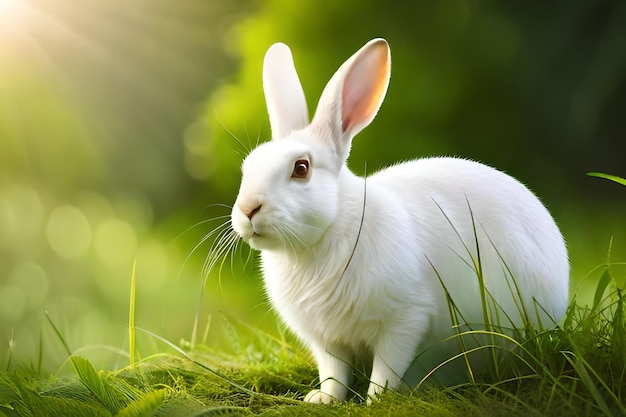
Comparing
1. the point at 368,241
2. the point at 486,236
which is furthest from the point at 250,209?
the point at 486,236

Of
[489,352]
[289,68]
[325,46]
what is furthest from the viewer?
[325,46]

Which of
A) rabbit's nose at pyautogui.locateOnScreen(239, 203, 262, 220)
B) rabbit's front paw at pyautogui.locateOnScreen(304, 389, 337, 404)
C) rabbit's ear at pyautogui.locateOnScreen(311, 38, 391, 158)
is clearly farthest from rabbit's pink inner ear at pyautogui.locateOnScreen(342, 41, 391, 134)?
rabbit's front paw at pyautogui.locateOnScreen(304, 389, 337, 404)

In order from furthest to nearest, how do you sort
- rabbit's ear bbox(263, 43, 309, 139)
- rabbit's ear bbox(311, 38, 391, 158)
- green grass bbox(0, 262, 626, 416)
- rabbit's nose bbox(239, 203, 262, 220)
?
1. rabbit's ear bbox(263, 43, 309, 139)
2. rabbit's ear bbox(311, 38, 391, 158)
3. rabbit's nose bbox(239, 203, 262, 220)
4. green grass bbox(0, 262, 626, 416)

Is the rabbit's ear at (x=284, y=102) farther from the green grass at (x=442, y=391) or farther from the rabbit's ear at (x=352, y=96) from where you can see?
the green grass at (x=442, y=391)

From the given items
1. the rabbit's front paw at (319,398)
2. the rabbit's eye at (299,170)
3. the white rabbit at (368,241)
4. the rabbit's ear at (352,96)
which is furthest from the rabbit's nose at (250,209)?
the rabbit's front paw at (319,398)

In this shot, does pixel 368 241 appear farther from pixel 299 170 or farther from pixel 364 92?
pixel 364 92

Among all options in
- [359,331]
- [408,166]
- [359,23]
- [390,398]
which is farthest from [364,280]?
[359,23]

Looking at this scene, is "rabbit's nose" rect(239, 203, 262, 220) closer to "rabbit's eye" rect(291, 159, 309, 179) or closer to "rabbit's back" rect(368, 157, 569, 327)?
"rabbit's eye" rect(291, 159, 309, 179)

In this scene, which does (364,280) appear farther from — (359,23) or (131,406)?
(359,23)
